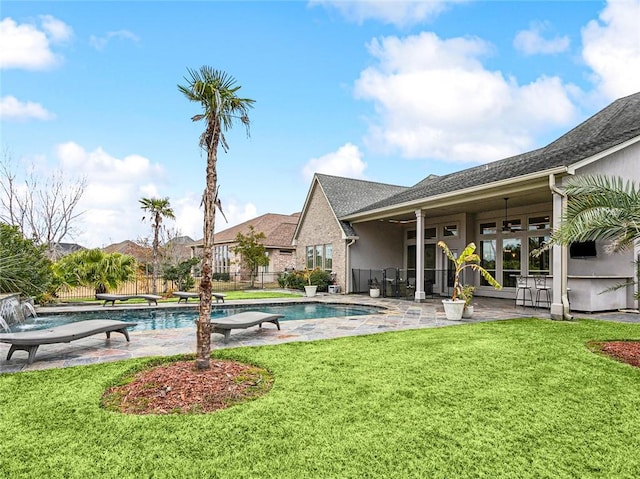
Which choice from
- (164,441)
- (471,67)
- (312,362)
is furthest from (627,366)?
(471,67)

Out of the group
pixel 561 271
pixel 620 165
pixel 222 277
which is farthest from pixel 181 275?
pixel 620 165

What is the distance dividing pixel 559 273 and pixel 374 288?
9.03 metres

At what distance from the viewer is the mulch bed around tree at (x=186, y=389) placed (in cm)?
412

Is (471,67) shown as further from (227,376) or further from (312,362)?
(227,376)

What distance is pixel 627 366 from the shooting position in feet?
18.3

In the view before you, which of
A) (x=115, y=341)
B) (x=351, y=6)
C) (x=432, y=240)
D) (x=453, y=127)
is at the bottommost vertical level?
(x=115, y=341)

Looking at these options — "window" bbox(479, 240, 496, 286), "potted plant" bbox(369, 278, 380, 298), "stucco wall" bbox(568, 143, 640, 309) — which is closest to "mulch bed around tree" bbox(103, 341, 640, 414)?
"stucco wall" bbox(568, 143, 640, 309)

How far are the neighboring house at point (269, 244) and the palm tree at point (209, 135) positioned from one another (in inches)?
817

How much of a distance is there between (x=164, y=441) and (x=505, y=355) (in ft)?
17.1

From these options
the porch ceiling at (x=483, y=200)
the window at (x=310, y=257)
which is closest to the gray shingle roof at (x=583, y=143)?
the porch ceiling at (x=483, y=200)

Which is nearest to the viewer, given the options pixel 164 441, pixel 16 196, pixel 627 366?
pixel 164 441

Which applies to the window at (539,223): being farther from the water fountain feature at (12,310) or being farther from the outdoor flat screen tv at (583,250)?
the water fountain feature at (12,310)

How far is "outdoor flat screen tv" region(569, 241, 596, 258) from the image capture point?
11117 millimetres

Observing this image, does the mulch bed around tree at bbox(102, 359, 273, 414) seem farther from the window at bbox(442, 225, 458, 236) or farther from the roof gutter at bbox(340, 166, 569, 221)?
the window at bbox(442, 225, 458, 236)
